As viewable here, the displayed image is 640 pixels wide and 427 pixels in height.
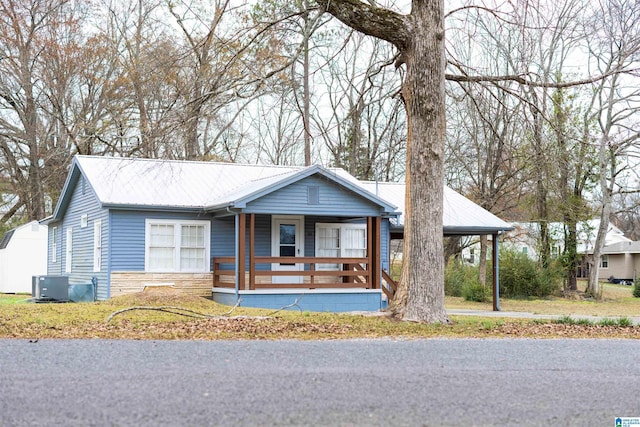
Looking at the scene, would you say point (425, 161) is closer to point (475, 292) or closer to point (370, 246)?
point (370, 246)

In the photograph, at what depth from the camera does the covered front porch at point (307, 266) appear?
20438mm

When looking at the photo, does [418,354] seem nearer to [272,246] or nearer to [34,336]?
[34,336]

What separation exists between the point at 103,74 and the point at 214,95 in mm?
22769

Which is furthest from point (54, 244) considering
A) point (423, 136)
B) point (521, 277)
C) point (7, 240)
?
point (521, 277)

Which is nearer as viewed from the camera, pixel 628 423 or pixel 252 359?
pixel 628 423

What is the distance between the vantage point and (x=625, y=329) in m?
14.7

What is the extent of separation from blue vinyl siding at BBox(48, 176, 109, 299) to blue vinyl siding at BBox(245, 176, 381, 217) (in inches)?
179

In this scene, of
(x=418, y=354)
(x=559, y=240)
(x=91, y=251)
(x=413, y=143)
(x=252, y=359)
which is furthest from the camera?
(x=559, y=240)

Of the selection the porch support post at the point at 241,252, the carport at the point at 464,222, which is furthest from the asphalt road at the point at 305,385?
the carport at the point at 464,222

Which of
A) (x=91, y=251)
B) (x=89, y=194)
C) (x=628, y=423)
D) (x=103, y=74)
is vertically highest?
(x=103, y=74)

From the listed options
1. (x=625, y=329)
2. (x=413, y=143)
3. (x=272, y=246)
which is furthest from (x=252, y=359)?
(x=272, y=246)

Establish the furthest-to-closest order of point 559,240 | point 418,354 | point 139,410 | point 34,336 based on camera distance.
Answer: point 559,240 < point 34,336 < point 418,354 < point 139,410

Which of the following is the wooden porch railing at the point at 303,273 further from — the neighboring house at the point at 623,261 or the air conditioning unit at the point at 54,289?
the neighboring house at the point at 623,261

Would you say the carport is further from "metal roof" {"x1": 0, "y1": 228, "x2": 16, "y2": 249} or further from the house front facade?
"metal roof" {"x1": 0, "y1": 228, "x2": 16, "y2": 249}
